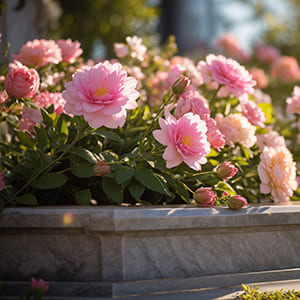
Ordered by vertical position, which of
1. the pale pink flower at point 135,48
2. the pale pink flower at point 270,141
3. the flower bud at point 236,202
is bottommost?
the flower bud at point 236,202

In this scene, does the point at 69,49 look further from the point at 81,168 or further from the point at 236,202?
the point at 236,202

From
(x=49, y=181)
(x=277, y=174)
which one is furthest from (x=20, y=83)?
(x=277, y=174)

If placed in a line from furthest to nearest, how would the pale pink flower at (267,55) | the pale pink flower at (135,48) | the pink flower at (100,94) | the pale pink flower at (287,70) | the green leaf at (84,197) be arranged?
the pale pink flower at (267,55)
the pale pink flower at (287,70)
the pale pink flower at (135,48)
the green leaf at (84,197)
the pink flower at (100,94)

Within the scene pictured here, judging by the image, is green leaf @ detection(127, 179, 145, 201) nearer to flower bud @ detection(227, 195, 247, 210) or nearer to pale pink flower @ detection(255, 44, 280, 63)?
flower bud @ detection(227, 195, 247, 210)

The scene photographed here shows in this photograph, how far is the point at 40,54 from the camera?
5.25ft

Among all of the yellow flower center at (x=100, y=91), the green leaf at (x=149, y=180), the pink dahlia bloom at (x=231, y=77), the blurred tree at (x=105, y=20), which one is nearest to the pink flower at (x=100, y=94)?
the yellow flower center at (x=100, y=91)

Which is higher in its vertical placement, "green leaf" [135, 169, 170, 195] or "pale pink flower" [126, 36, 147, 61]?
"pale pink flower" [126, 36, 147, 61]

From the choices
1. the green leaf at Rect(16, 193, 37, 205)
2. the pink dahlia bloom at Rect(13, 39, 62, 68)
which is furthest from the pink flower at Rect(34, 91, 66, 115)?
the green leaf at Rect(16, 193, 37, 205)

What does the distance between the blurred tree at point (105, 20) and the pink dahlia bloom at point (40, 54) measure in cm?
442

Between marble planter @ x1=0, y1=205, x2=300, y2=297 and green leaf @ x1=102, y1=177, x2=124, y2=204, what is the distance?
0.14m

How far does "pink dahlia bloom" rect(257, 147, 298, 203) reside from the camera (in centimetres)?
143

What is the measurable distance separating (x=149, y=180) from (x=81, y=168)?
0.74ft

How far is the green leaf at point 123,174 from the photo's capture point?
123cm

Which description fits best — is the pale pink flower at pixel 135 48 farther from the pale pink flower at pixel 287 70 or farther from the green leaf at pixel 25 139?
the pale pink flower at pixel 287 70
